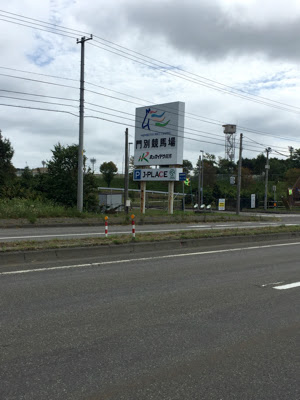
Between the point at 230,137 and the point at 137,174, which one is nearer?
the point at 137,174

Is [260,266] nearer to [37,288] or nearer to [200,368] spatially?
[37,288]

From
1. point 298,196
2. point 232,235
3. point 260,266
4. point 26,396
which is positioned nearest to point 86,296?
point 26,396

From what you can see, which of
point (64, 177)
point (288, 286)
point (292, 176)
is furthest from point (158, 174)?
point (292, 176)

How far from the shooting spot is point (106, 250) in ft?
35.8

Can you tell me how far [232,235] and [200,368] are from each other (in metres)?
11.4

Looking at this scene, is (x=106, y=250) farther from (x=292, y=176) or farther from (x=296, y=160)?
(x=296, y=160)

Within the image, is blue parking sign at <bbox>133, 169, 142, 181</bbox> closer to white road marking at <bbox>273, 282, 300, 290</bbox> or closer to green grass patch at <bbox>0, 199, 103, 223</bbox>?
green grass patch at <bbox>0, 199, 103, 223</bbox>

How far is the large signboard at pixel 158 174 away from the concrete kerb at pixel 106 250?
17.0 m

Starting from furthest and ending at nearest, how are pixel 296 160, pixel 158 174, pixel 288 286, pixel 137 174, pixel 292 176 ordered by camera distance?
1. pixel 296 160
2. pixel 292 176
3. pixel 137 174
4. pixel 158 174
5. pixel 288 286

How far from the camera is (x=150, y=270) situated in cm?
887

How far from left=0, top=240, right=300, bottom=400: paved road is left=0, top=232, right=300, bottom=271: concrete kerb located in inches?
26.0

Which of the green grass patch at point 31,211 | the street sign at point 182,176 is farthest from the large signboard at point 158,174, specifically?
the green grass patch at point 31,211

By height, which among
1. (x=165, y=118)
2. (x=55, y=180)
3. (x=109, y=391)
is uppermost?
(x=165, y=118)

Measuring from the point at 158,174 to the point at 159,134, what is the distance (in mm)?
3275
